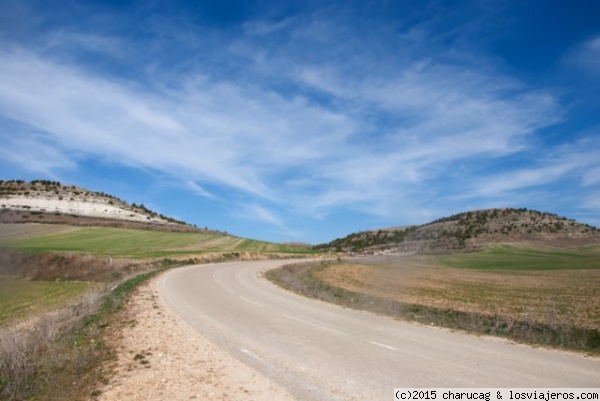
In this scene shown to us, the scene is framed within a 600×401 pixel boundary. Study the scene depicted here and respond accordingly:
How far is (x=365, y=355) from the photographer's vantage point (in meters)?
11.3

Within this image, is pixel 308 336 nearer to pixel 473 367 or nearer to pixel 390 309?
pixel 473 367

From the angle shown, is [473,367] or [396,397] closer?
[396,397]

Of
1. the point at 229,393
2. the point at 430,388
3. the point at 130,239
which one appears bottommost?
the point at 229,393

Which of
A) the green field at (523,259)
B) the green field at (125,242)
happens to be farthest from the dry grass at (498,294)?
the green field at (125,242)

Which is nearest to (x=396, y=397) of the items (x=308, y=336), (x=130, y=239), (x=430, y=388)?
(x=430, y=388)

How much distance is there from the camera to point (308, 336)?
45.7 feet

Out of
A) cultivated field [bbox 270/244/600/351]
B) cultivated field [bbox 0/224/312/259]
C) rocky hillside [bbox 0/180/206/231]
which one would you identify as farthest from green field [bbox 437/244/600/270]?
rocky hillside [bbox 0/180/206/231]

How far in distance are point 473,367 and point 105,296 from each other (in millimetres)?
19581

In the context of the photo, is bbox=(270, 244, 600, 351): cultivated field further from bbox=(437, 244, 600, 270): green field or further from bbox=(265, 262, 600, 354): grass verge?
bbox=(437, 244, 600, 270): green field

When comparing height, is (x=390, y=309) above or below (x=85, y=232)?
below

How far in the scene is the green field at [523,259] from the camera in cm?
6103

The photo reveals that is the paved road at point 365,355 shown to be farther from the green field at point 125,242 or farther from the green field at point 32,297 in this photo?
the green field at point 125,242

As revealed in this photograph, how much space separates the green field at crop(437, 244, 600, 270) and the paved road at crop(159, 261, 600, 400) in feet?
117

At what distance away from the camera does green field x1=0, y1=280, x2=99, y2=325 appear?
410 inches
